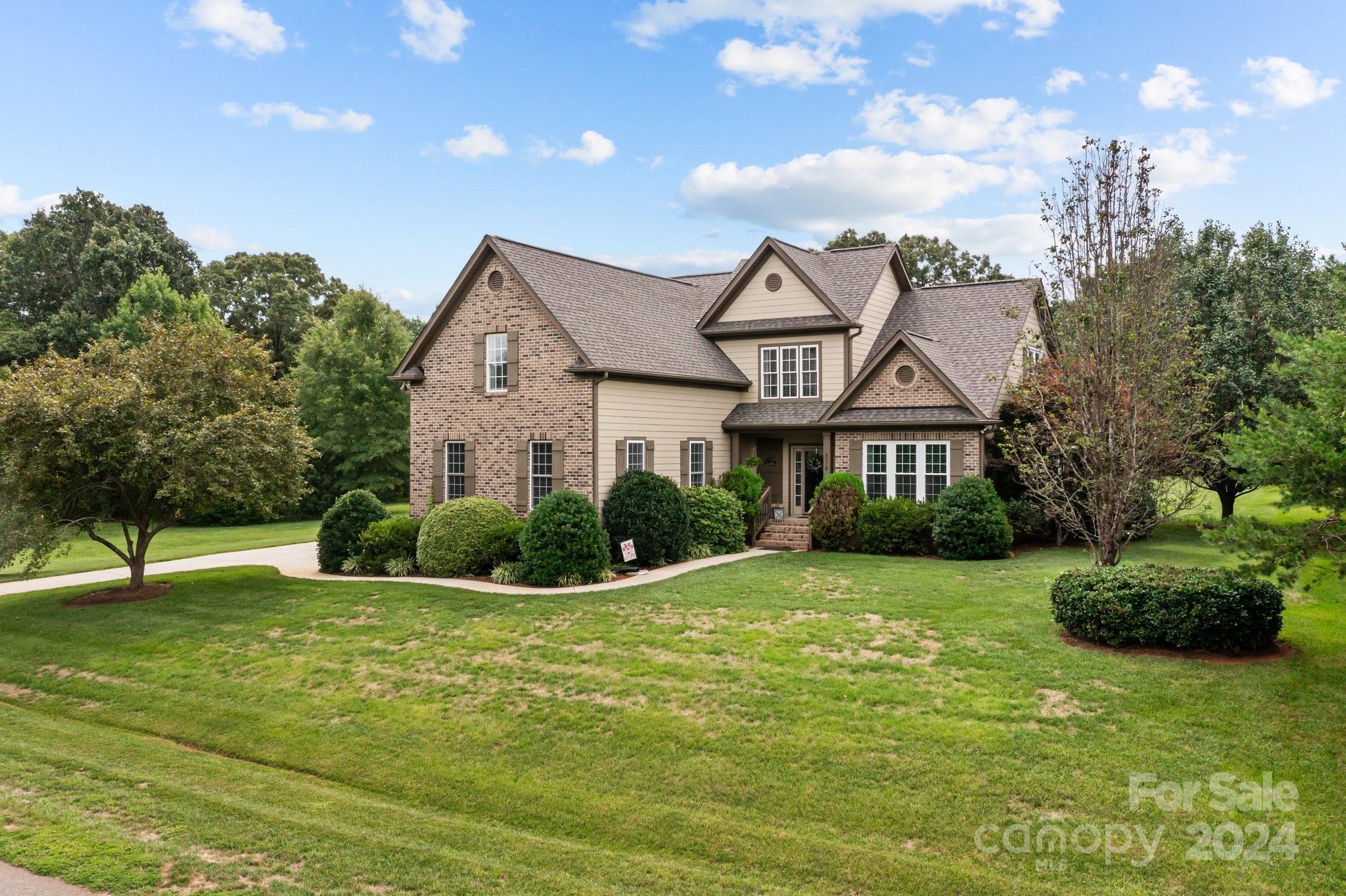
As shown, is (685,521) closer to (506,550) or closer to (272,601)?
(506,550)

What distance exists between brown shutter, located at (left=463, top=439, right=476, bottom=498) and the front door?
30.5ft

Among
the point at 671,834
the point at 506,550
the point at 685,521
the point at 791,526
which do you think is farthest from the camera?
the point at 791,526

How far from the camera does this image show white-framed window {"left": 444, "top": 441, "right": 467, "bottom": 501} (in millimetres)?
23656

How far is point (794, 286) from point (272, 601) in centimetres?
1625

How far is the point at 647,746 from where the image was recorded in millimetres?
10312

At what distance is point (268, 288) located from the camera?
192 ft

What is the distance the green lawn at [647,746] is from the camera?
7.83 meters

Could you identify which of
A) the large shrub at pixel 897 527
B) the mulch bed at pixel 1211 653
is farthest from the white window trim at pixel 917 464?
the mulch bed at pixel 1211 653

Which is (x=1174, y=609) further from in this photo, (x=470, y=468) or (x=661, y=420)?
(x=470, y=468)

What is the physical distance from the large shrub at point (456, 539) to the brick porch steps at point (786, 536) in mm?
7317

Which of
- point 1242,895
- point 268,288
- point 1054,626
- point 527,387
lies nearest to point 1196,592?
point 1054,626

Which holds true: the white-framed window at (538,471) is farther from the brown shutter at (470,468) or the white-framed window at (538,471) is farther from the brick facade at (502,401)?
the brown shutter at (470,468)

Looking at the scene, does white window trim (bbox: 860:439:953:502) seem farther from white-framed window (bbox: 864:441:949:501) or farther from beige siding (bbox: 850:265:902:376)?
beige siding (bbox: 850:265:902:376)

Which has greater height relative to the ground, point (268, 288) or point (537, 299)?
point (268, 288)
